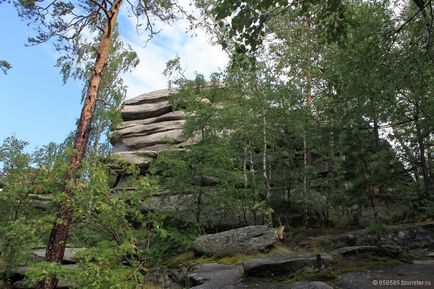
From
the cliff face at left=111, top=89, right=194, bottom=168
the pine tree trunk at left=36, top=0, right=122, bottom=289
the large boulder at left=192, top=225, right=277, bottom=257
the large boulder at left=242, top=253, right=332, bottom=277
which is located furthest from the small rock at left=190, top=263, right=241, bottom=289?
the cliff face at left=111, top=89, right=194, bottom=168

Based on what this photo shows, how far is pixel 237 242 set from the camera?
381 inches

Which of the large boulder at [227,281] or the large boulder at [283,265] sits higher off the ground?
the large boulder at [283,265]

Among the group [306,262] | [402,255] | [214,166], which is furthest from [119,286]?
[214,166]

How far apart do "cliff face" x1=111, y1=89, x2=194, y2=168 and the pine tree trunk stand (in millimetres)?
11992

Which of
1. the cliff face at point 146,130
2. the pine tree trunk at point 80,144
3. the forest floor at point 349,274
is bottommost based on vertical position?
the forest floor at point 349,274

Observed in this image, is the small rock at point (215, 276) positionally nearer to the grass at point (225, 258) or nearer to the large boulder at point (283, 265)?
the large boulder at point (283, 265)

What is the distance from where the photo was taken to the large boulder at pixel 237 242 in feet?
31.3

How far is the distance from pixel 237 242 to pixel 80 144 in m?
4.97

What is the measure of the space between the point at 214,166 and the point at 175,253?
303cm

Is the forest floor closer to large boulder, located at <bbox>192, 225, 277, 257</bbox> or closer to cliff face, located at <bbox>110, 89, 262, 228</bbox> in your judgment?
large boulder, located at <bbox>192, 225, 277, 257</bbox>

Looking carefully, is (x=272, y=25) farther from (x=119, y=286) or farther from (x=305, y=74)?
(x=119, y=286)

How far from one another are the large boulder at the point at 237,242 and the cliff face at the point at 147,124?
11.7 metres

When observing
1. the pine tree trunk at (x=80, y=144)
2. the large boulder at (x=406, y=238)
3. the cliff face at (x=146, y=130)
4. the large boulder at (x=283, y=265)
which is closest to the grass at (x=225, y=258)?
the large boulder at (x=406, y=238)

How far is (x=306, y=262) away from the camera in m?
6.81
